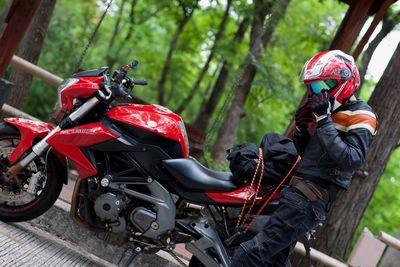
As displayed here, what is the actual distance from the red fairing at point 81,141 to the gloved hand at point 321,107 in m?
1.57

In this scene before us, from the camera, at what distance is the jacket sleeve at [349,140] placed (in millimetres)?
3699

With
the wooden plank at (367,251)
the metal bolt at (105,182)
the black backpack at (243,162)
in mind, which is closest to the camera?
the black backpack at (243,162)

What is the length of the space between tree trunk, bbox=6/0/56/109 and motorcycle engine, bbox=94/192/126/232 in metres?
5.65

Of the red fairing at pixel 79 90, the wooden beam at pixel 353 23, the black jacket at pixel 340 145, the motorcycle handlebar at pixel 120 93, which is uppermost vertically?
the wooden beam at pixel 353 23

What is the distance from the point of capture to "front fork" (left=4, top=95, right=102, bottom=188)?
453cm

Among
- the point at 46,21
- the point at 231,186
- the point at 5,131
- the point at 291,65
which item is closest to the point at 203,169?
the point at 231,186

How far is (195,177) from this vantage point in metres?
4.32

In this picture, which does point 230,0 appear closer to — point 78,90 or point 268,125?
point 268,125

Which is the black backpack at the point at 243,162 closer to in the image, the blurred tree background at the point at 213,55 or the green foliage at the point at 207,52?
the blurred tree background at the point at 213,55

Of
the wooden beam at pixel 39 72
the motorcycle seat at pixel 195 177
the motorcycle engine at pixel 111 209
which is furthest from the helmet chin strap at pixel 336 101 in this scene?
the wooden beam at pixel 39 72

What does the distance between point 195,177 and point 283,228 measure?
2.60ft

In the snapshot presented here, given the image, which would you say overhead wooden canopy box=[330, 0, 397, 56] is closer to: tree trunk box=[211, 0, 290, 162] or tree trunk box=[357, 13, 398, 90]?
tree trunk box=[357, 13, 398, 90]

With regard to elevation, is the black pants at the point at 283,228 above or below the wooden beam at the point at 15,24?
below

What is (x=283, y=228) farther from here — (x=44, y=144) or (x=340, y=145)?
(x=44, y=144)
